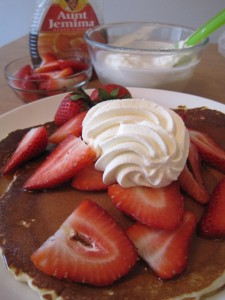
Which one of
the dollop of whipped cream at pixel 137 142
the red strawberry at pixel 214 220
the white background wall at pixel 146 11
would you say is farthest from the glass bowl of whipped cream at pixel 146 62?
the white background wall at pixel 146 11

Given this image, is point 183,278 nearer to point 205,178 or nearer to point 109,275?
point 109,275

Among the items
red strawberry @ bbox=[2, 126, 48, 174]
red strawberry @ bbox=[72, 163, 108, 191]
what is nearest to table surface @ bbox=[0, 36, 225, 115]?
red strawberry @ bbox=[2, 126, 48, 174]

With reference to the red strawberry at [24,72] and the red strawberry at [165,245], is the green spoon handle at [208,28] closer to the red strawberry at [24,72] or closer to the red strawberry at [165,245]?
the red strawberry at [24,72]

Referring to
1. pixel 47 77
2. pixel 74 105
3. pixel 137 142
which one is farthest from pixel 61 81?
pixel 137 142

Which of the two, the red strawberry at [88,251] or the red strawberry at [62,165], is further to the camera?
the red strawberry at [62,165]

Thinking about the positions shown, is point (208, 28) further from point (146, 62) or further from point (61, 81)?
point (61, 81)

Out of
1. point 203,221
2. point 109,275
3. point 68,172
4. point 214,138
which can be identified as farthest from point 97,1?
point 109,275
